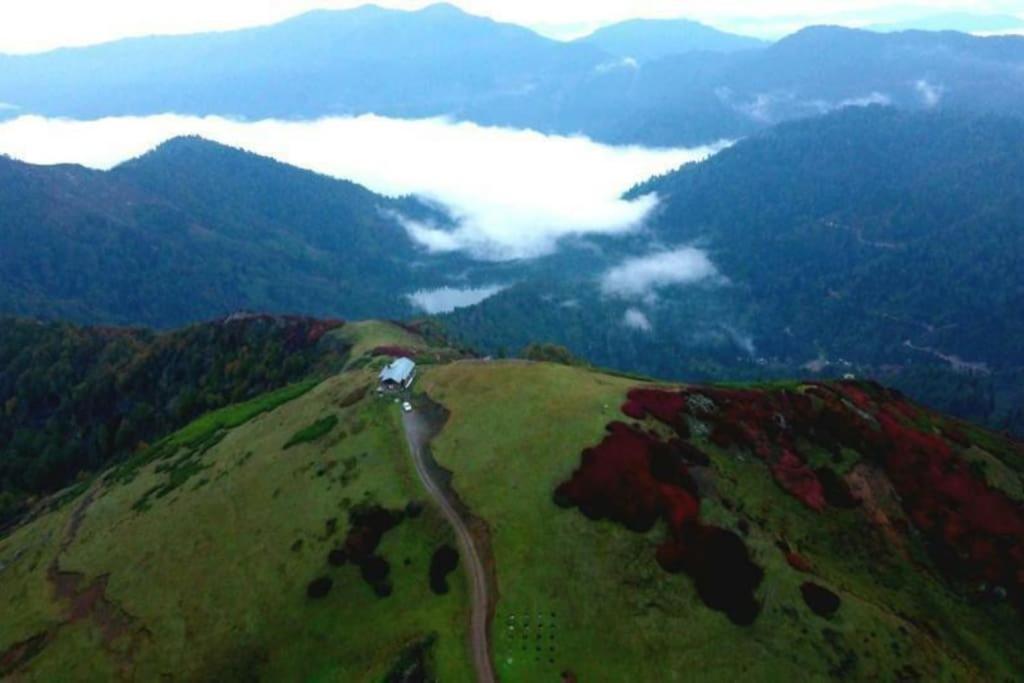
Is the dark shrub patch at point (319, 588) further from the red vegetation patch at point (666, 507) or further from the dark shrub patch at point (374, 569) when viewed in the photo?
the red vegetation patch at point (666, 507)

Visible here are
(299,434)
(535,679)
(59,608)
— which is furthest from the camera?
(299,434)

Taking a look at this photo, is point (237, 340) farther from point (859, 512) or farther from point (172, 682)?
point (859, 512)

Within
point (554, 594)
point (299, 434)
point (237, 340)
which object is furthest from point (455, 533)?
point (237, 340)

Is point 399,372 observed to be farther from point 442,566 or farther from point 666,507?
point 666,507

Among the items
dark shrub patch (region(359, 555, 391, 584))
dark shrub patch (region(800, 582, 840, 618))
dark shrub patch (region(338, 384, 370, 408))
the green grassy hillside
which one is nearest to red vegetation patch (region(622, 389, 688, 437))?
the green grassy hillside

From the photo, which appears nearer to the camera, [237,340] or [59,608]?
[59,608]

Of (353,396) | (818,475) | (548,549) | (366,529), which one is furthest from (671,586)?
(353,396)
